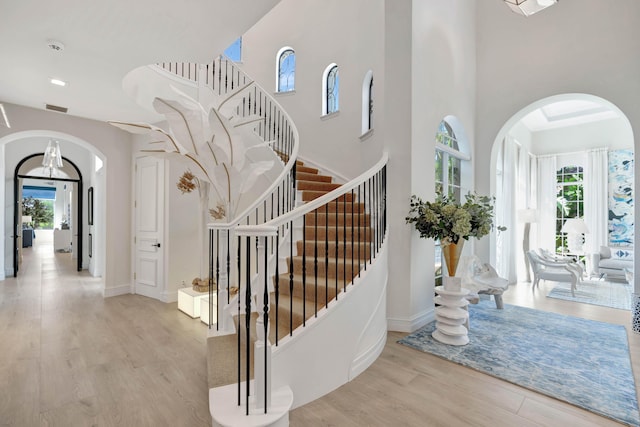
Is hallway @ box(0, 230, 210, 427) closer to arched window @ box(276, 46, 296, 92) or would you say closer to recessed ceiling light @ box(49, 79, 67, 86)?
recessed ceiling light @ box(49, 79, 67, 86)

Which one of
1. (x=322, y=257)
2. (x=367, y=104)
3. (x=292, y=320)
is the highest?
(x=367, y=104)

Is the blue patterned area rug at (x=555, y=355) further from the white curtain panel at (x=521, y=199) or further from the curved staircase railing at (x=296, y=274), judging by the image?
the white curtain panel at (x=521, y=199)

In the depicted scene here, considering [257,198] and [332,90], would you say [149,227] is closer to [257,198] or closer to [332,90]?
[257,198]

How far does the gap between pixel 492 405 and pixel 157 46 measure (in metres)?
4.22

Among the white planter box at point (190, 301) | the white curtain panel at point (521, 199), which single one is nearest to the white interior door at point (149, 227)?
the white planter box at point (190, 301)

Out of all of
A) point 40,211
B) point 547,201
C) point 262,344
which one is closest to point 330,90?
point 262,344

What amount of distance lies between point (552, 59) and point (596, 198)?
4596 mm

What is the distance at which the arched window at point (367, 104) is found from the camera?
514 centimetres

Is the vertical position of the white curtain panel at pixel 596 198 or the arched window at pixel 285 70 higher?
the arched window at pixel 285 70

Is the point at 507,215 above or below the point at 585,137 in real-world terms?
below

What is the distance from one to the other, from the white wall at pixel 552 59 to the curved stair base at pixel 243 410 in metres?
4.33

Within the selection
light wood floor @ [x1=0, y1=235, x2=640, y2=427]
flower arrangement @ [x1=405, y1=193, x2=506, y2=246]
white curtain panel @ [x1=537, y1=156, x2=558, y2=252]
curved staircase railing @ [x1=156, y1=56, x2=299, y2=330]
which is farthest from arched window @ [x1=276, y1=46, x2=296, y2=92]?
white curtain panel @ [x1=537, y1=156, x2=558, y2=252]

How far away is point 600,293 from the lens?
548cm

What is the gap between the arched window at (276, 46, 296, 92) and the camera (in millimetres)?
6652
